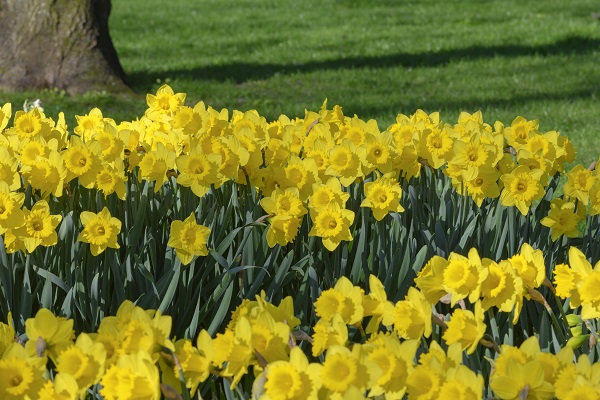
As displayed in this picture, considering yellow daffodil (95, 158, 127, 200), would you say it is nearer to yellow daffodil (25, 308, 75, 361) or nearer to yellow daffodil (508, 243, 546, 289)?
yellow daffodil (25, 308, 75, 361)

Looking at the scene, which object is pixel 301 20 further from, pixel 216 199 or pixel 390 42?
pixel 216 199

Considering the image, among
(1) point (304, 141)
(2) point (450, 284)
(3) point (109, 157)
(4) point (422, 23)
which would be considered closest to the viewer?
(2) point (450, 284)

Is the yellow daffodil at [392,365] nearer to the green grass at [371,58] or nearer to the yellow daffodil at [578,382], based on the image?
the yellow daffodil at [578,382]

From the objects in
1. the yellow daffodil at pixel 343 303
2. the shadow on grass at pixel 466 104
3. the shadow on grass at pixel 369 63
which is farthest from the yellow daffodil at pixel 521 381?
the shadow on grass at pixel 369 63

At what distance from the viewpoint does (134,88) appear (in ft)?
27.6

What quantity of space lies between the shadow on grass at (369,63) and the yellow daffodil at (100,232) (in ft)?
20.6

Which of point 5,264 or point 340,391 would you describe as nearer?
point 340,391

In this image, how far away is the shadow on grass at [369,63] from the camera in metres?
9.16

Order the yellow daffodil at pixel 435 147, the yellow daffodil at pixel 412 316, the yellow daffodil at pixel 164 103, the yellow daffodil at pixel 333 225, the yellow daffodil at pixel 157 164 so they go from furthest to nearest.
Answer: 1. the yellow daffodil at pixel 164 103
2. the yellow daffodil at pixel 435 147
3. the yellow daffodil at pixel 157 164
4. the yellow daffodil at pixel 333 225
5. the yellow daffodil at pixel 412 316

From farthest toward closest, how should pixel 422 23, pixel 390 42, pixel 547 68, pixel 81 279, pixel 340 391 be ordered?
pixel 422 23 < pixel 390 42 < pixel 547 68 < pixel 81 279 < pixel 340 391

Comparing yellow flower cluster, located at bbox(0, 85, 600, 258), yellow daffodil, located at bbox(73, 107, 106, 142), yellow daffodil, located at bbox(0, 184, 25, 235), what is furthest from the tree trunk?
yellow daffodil, located at bbox(0, 184, 25, 235)

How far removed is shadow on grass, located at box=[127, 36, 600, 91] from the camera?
360 inches

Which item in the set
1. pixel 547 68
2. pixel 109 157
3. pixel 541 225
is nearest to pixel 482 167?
Result: pixel 541 225

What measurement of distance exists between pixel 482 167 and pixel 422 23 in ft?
32.5
